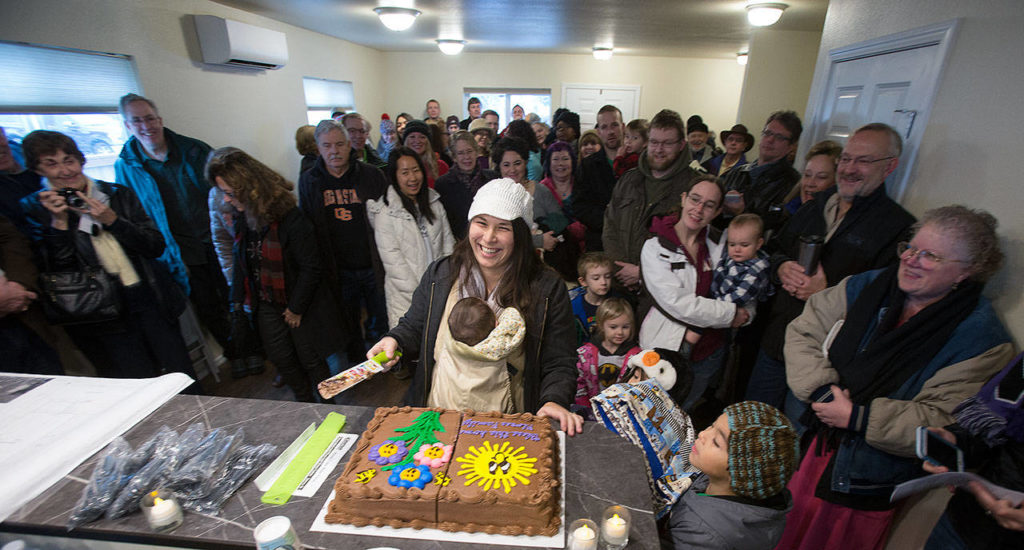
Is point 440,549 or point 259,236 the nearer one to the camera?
point 440,549

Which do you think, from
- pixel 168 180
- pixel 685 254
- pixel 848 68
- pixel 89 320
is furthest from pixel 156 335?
pixel 848 68

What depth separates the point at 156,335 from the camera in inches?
103

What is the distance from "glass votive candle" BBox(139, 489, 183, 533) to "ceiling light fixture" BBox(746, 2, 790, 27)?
506 cm

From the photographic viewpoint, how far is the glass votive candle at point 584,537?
2.86ft

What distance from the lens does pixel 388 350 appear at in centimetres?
148

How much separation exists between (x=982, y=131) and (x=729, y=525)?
1936 mm

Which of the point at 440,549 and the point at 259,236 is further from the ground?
the point at 259,236

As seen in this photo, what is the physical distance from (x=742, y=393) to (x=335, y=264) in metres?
2.88

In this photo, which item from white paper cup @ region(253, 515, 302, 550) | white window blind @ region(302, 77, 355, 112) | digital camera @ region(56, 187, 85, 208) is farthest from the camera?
white window blind @ region(302, 77, 355, 112)

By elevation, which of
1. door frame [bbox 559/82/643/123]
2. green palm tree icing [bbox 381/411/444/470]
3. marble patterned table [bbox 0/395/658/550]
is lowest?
marble patterned table [bbox 0/395/658/550]

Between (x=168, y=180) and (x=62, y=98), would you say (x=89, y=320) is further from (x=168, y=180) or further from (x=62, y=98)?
(x=62, y=98)

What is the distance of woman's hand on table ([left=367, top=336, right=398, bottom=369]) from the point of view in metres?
1.45

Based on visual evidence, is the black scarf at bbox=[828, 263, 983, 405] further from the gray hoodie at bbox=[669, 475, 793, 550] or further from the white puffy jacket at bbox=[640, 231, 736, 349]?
the gray hoodie at bbox=[669, 475, 793, 550]

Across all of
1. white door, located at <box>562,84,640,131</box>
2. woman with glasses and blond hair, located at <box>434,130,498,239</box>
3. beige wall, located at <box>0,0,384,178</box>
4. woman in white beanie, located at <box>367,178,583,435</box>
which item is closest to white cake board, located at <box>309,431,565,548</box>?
woman in white beanie, located at <box>367,178,583,435</box>
